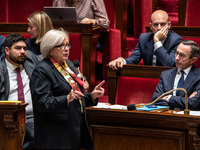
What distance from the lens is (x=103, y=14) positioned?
1882 millimetres

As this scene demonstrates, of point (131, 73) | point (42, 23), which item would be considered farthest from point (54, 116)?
point (42, 23)

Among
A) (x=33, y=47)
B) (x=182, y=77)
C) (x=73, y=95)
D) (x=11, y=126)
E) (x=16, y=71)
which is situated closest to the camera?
(x=73, y=95)

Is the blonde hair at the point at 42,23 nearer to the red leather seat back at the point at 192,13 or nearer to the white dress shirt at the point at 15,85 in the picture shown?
the white dress shirt at the point at 15,85

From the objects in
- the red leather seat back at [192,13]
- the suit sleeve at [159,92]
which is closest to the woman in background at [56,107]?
the suit sleeve at [159,92]

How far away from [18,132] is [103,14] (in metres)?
0.84

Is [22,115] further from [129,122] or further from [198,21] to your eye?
[198,21]

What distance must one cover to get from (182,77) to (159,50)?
21 cm

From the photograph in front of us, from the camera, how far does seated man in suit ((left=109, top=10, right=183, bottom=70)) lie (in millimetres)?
1492

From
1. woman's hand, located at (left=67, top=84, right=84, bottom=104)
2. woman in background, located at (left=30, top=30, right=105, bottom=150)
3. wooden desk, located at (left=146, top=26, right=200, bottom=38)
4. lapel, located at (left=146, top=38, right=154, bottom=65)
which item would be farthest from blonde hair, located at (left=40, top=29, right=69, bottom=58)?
wooden desk, located at (left=146, top=26, right=200, bottom=38)

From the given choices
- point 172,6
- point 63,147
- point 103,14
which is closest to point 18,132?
point 63,147

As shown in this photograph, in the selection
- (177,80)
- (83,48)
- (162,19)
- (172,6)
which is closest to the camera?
(177,80)

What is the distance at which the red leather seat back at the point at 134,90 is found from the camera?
1.45 metres

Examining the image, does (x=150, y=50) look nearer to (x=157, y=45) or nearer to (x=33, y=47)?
(x=157, y=45)

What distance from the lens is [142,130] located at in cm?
105
